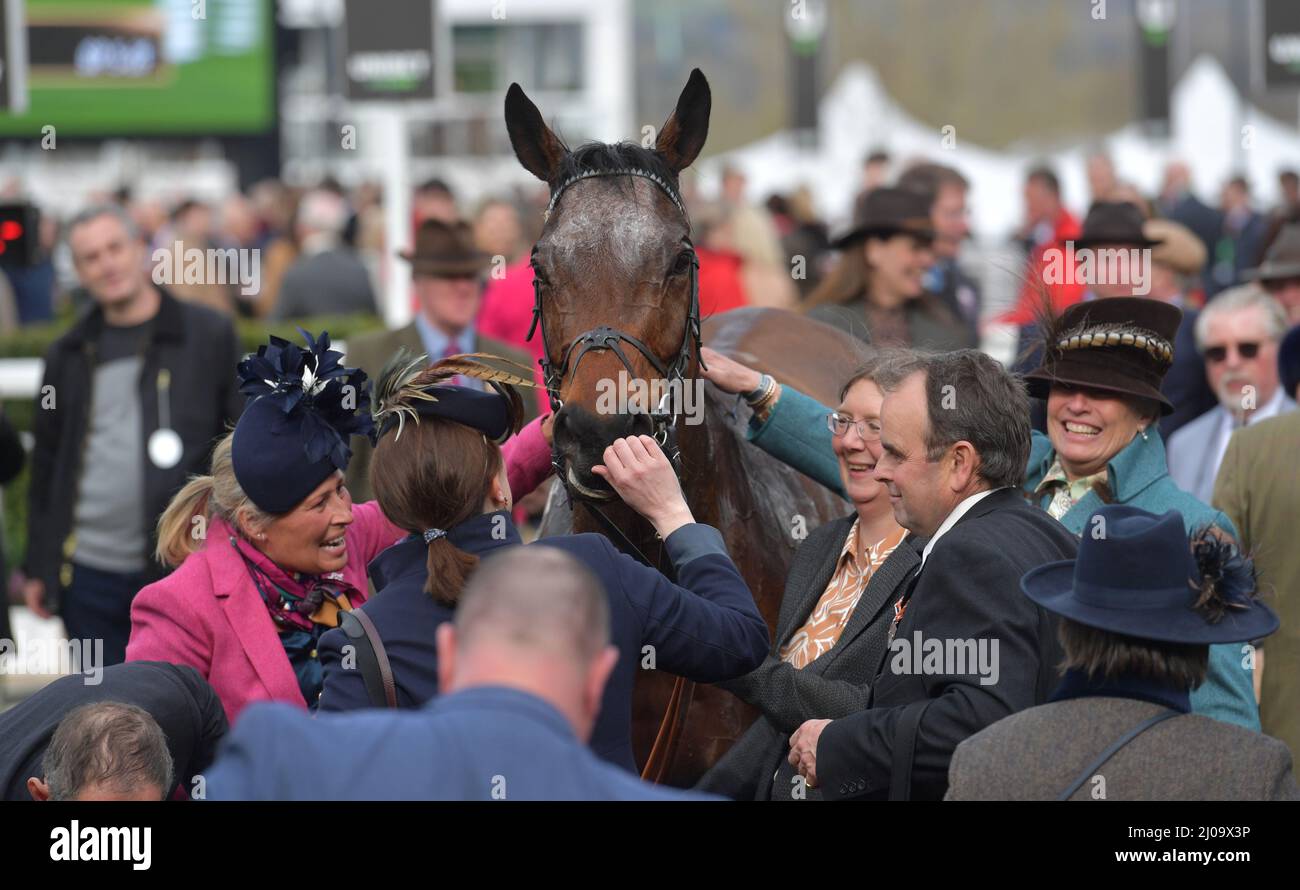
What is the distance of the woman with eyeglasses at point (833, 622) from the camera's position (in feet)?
12.7

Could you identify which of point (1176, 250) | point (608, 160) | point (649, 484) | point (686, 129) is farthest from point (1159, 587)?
point (1176, 250)

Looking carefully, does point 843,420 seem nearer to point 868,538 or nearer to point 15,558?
point 868,538

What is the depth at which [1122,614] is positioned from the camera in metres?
2.91

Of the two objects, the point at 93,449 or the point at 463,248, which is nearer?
the point at 93,449

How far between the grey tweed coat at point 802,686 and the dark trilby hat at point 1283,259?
14.7 ft

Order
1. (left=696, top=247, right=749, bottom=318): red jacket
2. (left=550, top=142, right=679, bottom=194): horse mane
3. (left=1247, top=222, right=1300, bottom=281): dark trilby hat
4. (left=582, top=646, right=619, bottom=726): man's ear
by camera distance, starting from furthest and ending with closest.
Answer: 1. (left=696, top=247, right=749, bottom=318): red jacket
2. (left=1247, top=222, right=1300, bottom=281): dark trilby hat
3. (left=550, top=142, right=679, bottom=194): horse mane
4. (left=582, top=646, right=619, bottom=726): man's ear

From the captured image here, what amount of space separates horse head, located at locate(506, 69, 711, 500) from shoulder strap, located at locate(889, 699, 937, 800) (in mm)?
1064

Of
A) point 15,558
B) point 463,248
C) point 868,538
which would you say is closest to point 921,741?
point 868,538

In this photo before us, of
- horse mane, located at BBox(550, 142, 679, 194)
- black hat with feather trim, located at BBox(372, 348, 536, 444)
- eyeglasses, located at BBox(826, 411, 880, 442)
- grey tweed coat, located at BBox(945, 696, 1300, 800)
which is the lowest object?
grey tweed coat, located at BBox(945, 696, 1300, 800)

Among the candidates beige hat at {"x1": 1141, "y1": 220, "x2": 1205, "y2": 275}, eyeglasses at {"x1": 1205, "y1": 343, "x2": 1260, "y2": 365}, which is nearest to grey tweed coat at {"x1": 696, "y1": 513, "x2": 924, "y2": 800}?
eyeglasses at {"x1": 1205, "y1": 343, "x2": 1260, "y2": 365}

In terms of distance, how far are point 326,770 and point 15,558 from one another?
8.63 meters

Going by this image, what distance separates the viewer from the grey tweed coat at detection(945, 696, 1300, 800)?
2787 mm

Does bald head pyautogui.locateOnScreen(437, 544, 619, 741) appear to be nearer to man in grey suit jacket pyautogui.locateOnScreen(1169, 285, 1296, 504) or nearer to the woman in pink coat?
the woman in pink coat

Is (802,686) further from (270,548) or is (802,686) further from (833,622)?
(270,548)
